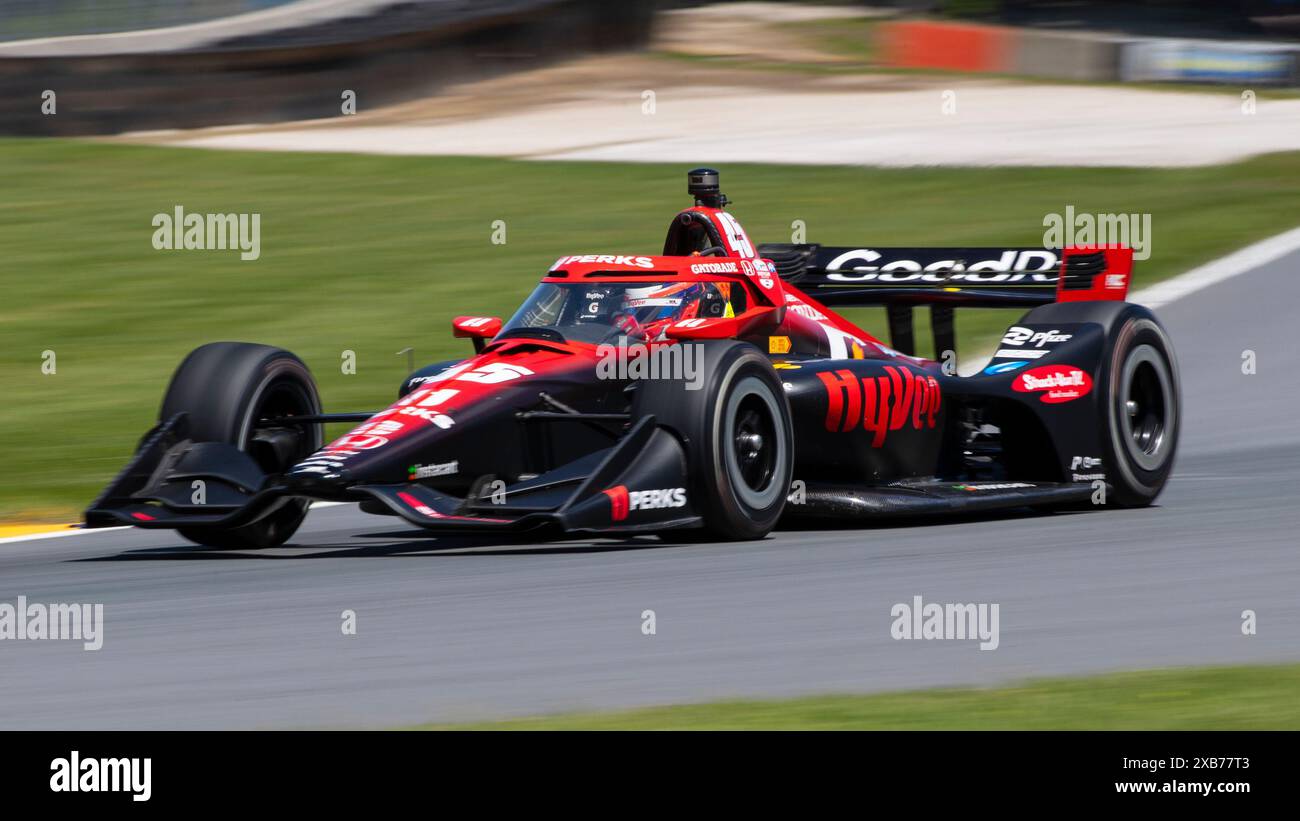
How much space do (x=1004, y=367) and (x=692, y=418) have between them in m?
2.60

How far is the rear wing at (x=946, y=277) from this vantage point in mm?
11633

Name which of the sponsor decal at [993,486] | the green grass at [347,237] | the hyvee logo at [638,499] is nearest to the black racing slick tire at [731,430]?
the hyvee logo at [638,499]

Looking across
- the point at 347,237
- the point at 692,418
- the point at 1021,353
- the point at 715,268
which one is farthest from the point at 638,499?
the point at 347,237

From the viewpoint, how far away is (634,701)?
6031 mm

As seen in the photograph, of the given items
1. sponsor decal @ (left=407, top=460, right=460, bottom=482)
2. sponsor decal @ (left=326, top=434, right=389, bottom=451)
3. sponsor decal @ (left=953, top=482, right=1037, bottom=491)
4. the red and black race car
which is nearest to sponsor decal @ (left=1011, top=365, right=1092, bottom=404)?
the red and black race car

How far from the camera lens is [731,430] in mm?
8984

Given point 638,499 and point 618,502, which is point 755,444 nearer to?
point 638,499

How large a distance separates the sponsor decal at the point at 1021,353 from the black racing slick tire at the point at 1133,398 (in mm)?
267

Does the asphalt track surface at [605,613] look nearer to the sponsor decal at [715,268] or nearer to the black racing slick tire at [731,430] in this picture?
the black racing slick tire at [731,430]

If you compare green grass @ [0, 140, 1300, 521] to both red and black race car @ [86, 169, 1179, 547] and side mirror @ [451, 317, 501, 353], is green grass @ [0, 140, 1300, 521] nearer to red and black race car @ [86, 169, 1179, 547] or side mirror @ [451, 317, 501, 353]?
red and black race car @ [86, 169, 1179, 547]

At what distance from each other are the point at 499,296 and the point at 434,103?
597 inches

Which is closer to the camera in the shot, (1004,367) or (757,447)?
(757,447)

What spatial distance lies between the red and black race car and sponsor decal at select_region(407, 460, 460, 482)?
0.01m
